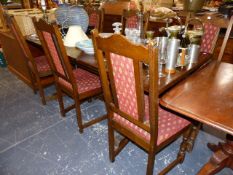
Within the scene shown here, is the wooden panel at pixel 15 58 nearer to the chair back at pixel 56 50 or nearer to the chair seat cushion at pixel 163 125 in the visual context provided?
the chair back at pixel 56 50

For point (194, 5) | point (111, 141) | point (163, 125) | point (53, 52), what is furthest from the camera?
point (194, 5)

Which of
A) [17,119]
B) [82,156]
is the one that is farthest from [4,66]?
[82,156]

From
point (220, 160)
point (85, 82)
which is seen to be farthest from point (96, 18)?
point (220, 160)

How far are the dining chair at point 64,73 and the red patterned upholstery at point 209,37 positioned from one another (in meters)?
1.02

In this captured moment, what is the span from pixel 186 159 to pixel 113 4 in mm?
2613

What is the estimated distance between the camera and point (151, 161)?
1146 mm

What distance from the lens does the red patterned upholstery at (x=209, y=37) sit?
62.9 inches

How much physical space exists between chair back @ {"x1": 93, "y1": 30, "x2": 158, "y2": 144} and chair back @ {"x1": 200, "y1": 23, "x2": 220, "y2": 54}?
99 centimetres

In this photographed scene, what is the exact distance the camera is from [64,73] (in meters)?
1.64

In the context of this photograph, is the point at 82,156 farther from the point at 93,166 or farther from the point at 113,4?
the point at 113,4

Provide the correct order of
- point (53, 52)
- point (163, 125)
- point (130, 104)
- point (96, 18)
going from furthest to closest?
point (96, 18) < point (53, 52) < point (163, 125) < point (130, 104)

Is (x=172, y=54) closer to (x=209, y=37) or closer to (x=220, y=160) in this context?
(x=209, y=37)

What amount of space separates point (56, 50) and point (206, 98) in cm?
111

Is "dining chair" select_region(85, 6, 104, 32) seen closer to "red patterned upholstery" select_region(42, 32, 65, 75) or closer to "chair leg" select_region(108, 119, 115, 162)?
"red patterned upholstery" select_region(42, 32, 65, 75)
